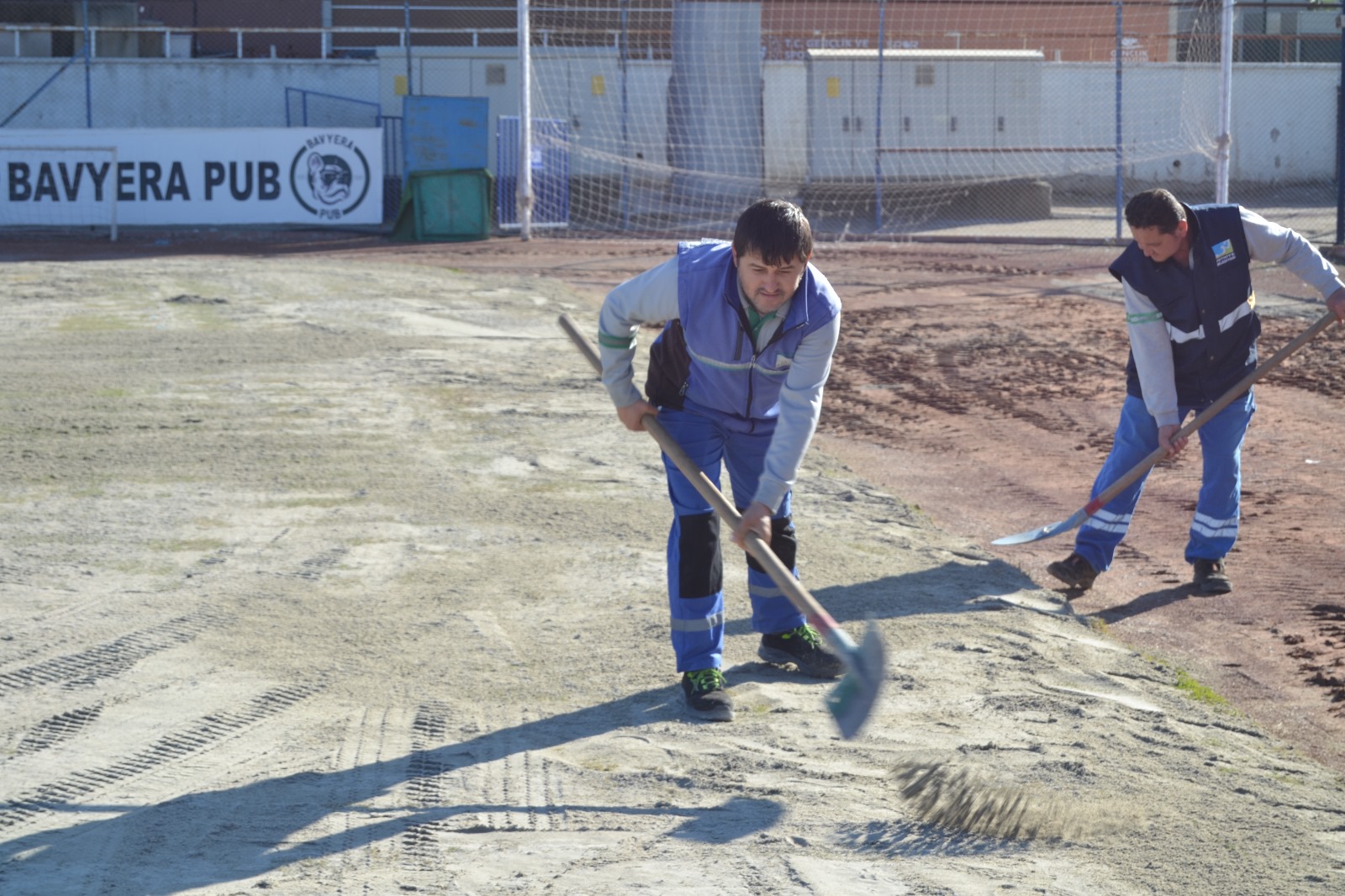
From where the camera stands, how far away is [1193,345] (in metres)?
5.39

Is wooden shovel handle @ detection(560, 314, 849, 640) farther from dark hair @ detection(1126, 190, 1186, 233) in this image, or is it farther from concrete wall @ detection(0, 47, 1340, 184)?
concrete wall @ detection(0, 47, 1340, 184)

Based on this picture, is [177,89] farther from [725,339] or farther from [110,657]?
[725,339]

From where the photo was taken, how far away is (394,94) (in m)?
21.5

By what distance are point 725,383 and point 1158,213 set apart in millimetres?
2028

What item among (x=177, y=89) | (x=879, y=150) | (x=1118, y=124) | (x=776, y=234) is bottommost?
(x=776, y=234)

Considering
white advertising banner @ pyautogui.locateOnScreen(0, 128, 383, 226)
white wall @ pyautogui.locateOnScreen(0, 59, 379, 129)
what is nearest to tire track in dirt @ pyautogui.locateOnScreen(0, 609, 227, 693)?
white advertising banner @ pyautogui.locateOnScreen(0, 128, 383, 226)

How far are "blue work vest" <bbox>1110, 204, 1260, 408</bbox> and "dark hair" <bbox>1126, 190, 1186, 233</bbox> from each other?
0.15 m

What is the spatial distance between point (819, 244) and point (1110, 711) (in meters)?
14.6

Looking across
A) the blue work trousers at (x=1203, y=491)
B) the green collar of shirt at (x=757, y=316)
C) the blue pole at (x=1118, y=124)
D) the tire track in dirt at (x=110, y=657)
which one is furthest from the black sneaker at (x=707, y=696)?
the blue pole at (x=1118, y=124)

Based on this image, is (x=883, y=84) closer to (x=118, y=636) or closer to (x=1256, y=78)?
(x=1256, y=78)

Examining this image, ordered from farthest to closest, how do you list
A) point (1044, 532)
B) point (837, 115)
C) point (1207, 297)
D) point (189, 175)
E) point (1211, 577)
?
point (837, 115)
point (189, 175)
point (1044, 532)
point (1211, 577)
point (1207, 297)

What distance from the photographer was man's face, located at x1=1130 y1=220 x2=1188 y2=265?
16.7 feet

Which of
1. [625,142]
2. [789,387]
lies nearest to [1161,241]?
[789,387]

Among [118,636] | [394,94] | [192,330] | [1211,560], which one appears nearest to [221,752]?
[118,636]
